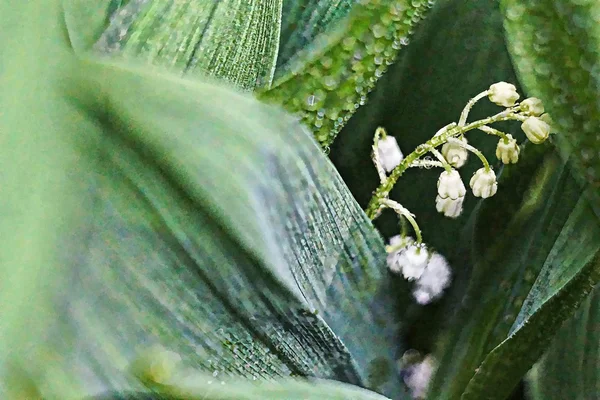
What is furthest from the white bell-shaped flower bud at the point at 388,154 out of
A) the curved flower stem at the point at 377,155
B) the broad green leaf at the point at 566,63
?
the broad green leaf at the point at 566,63

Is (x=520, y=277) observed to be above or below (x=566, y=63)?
below

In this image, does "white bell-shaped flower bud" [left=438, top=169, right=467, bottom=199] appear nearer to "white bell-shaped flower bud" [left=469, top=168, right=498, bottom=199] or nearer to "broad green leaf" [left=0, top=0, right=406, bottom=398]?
"white bell-shaped flower bud" [left=469, top=168, right=498, bottom=199]

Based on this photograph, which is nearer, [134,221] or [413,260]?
[134,221]

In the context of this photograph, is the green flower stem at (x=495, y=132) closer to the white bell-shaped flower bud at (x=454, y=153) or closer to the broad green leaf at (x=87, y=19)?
the white bell-shaped flower bud at (x=454, y=153)

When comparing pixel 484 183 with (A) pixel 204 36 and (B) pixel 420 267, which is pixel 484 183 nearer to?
(B) pixel 420 267

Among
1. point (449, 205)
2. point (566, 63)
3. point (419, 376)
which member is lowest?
point (419, 376)

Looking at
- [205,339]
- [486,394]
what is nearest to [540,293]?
[486,394]

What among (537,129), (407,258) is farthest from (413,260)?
(537,129)

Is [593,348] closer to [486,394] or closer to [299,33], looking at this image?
[486,394]
